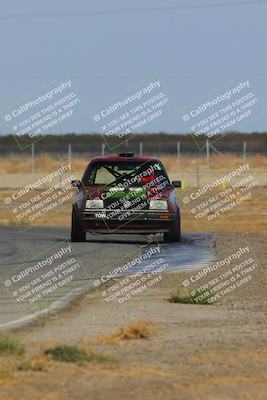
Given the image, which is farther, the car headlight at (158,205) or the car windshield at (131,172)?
the car windshield at (131,172)

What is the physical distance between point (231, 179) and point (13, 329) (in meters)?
48.9

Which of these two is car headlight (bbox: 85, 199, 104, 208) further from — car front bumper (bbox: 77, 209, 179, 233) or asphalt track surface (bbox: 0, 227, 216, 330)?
asphalt track surface (bbox: 0, 227, 216, 330)

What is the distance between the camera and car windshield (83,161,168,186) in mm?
26078

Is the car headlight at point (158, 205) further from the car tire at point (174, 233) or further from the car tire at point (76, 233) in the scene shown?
the car tire at point (76, 233)

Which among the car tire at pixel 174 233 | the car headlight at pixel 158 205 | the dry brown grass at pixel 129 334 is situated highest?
the dry brown grass at pixel 129 334

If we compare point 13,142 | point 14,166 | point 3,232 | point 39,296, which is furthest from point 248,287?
point 13,142

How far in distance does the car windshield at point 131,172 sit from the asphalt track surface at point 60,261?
1253 mm

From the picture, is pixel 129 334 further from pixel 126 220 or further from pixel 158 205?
pixel 158 205

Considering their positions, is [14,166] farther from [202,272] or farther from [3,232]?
[202,272]

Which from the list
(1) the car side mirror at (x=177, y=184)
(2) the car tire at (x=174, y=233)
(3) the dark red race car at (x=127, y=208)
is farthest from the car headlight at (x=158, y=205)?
(1) the car side mirror at (x=177, y=184)

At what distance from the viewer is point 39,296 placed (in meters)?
15.9

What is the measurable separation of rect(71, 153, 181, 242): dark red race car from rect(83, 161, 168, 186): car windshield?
2cm

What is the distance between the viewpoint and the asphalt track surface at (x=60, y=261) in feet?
49.8

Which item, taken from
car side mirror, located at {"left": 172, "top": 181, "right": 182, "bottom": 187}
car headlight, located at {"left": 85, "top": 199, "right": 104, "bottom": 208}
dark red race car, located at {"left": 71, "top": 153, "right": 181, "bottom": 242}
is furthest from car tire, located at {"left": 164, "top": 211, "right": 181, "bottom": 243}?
car headlight, located at {"left": 85, "top": 199, "right": 104, "bottom": 208}
